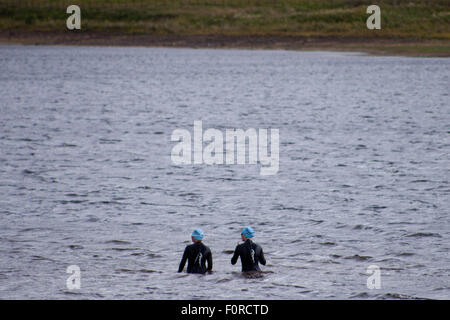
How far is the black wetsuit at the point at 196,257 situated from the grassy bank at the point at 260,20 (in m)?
121

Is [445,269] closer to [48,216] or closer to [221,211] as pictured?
[221,211]

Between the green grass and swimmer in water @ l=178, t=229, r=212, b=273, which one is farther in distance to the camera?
the green grass

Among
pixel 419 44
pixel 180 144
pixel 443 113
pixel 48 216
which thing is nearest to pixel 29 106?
pixel 180 144

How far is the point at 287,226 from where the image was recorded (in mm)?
35375

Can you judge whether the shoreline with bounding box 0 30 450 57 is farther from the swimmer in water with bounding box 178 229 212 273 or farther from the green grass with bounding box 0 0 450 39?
the swimmer in water with bounding box 178 229 212 273

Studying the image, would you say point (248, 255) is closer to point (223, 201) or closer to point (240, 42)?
point (223, 201)

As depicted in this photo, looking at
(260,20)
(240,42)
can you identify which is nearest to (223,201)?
(240,42)

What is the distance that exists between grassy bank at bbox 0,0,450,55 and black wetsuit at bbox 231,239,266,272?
120 meters

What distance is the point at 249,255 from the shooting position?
27.4 m

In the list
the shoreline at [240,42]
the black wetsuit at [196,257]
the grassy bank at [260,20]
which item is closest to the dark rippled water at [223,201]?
the black wetsuit at [196,257]

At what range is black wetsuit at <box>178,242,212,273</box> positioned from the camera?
27375mm

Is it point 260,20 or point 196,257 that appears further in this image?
point 260,20

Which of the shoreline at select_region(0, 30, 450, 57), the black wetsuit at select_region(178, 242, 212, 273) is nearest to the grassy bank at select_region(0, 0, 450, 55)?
the shoreline at select_region(0, 30, 450, 57)

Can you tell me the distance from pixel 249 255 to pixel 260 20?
466 ft
